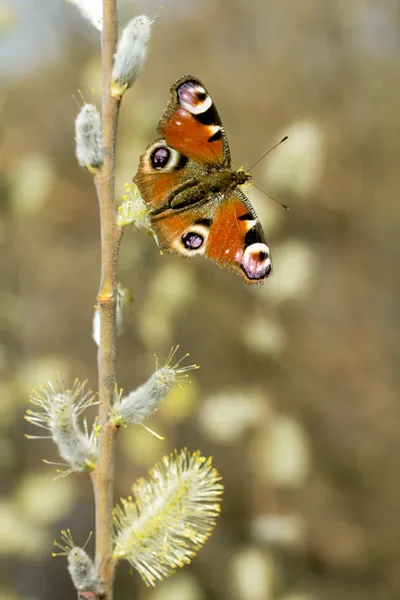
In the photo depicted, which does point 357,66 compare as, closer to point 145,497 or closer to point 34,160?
point 34,160

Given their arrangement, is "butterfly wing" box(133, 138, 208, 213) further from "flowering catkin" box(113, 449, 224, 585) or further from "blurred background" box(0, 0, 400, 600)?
"blurred background" box(0, 0, 400, 600)

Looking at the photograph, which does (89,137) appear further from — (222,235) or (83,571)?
(83,571)

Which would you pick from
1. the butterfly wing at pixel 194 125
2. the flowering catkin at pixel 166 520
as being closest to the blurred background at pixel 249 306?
the butterfly wing at pixel 194 125

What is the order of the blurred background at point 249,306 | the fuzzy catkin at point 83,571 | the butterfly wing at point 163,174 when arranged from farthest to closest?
the blurred background at point 249,306, the butterfly wing at point 163,174, the fuzzy catkin at point 83,571

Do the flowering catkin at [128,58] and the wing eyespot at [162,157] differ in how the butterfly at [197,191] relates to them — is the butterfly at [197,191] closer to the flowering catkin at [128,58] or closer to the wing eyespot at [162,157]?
the wing eyespot at [162,157]

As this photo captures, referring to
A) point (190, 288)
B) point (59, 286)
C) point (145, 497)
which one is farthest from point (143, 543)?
point (59, 286)

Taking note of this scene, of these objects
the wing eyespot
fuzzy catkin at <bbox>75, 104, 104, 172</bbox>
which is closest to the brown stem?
fuzzy catkin at <bbox>75, 104, 104, 172</bbox>

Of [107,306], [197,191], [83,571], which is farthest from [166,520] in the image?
[197,191]
